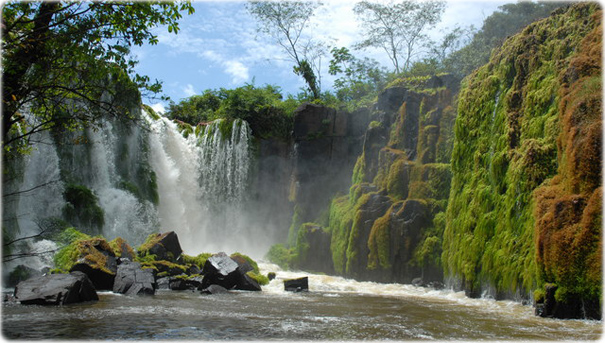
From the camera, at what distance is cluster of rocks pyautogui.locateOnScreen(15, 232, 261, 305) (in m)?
10.3

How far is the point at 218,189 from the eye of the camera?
86.4 feet

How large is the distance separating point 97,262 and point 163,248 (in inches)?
117

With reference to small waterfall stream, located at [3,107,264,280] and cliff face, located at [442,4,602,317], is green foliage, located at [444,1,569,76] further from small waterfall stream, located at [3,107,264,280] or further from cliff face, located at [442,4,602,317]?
cliff face, located at [442,4,602,317]

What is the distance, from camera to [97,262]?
13258 millimetres

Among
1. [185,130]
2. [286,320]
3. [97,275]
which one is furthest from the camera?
[185,130]

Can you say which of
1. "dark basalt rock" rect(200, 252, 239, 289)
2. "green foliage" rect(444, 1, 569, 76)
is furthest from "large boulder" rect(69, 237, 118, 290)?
"green foliage" rect(444, 1, 569, 76)

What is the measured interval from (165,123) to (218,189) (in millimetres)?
4827

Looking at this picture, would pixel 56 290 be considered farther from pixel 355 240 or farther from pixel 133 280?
pixel 355 240

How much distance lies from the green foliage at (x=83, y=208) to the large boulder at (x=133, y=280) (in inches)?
267

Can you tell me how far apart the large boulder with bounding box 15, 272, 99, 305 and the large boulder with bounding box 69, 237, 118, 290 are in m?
1.96

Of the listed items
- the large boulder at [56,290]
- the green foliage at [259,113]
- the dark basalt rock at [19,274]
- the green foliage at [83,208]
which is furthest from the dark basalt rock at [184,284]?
the green foliage at [259,113]

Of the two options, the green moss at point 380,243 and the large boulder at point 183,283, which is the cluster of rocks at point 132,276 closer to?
the large boulder at point 183,283

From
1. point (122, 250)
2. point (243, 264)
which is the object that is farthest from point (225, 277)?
point (122, 250)

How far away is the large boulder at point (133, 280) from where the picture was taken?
39.9 feet
